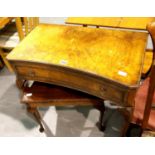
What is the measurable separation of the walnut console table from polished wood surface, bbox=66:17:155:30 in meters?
0.25

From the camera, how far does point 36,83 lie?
1.42 meters

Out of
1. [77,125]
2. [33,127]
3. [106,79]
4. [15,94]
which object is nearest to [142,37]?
[106,79]

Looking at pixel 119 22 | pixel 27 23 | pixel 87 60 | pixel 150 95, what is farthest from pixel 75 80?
pixel 27 23

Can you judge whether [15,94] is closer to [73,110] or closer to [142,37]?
[73,110]

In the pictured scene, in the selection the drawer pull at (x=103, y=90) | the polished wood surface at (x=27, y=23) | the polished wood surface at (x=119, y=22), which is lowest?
the drawer pull at (x=103, y=90)

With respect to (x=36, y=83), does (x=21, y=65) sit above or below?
above

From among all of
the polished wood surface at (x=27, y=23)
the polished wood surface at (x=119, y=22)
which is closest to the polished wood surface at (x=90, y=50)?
the polished wood surface at (x=119, y=22)

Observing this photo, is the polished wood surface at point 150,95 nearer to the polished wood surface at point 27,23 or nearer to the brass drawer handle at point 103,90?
the brass drawer handle at point 103,90

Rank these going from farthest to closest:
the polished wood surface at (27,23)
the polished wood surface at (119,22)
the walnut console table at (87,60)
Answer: the polished wood surface at (27,23)
the polished wood surface at (119,22)
the walnut console table at (87,60)

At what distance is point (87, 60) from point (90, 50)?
→ 109mm

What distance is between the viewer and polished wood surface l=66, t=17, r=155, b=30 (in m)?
1.50

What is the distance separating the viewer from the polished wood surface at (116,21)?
1.50 metres

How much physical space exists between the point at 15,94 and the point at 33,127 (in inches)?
18.7
